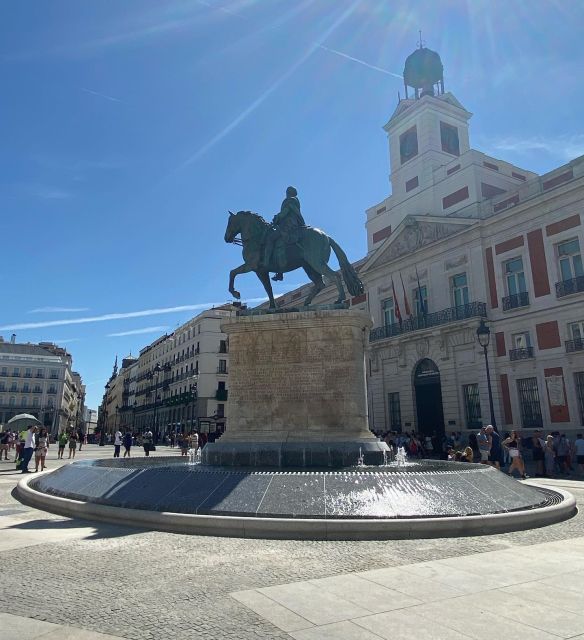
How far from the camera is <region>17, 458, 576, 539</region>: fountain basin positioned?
6578 mm

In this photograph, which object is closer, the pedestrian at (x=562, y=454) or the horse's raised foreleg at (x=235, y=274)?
the horse's raised foreleg at (x=235, y=274)

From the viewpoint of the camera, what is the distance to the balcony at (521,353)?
90.3 ft

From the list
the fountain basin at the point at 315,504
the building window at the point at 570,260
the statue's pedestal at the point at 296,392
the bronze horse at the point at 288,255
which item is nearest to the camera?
the fountain basin at the point at 315,504

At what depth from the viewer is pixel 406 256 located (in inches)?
1403

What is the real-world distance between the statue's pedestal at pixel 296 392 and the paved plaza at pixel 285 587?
368 centimetres

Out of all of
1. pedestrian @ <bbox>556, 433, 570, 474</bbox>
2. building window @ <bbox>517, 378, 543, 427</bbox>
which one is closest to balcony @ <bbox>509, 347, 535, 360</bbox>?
building window @ <bbox>517, 378, 543, 427</bbox>

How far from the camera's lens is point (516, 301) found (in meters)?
28.6

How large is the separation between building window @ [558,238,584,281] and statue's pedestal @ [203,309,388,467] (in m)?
19.7

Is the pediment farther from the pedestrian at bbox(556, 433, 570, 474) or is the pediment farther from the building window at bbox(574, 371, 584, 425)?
the pedestrian at bbox(556, 433, 570, 474)

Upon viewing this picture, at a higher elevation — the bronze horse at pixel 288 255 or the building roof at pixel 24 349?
the building roof at pixel 24 349

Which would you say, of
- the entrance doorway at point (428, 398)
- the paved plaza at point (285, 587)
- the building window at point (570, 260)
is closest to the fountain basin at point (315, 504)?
the paved plaza at point (285, 587)

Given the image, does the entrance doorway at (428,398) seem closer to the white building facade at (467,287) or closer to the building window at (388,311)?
the white building facade at (467,287)

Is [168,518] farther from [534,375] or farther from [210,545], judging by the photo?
[534,375]

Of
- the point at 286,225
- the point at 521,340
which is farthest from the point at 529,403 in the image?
the point at 286,225
